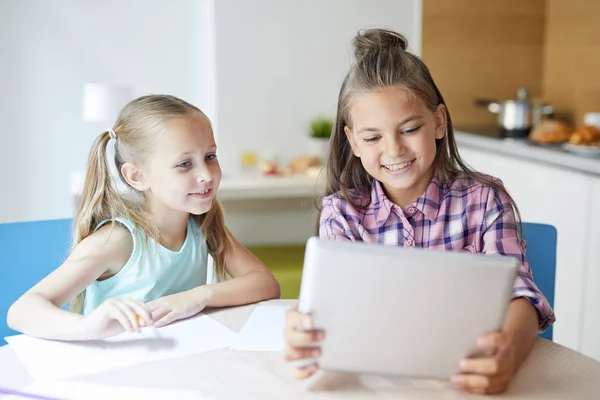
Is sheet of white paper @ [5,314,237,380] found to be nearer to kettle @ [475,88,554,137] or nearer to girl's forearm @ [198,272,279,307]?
girl's forearm @ [198,272,279,307]

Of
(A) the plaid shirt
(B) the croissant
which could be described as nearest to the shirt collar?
(A) the plaid shirt

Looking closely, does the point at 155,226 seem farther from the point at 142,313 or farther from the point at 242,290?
the point at 142,313

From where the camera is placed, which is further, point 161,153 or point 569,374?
point 161,153

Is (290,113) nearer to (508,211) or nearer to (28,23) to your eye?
(28,23)

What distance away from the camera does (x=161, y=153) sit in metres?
1.50

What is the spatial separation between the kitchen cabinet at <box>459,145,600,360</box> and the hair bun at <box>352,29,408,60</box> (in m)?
1.13

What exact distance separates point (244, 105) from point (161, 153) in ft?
6.39

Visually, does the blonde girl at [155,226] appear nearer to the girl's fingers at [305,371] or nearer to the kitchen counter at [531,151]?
the girl's fingers at [305,371]

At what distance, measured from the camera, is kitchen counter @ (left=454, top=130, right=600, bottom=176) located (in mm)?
A: 2424

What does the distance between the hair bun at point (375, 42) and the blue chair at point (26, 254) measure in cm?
73

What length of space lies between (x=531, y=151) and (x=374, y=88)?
4.81 ft

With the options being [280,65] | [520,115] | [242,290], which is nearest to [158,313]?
[242,290]

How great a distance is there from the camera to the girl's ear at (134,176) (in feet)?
5.13

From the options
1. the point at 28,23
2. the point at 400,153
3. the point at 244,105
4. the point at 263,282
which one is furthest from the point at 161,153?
the point at 28,23
